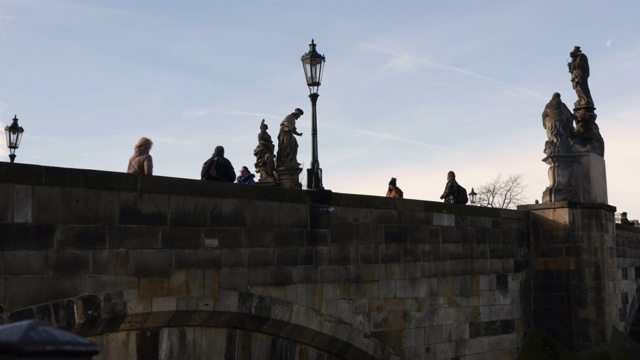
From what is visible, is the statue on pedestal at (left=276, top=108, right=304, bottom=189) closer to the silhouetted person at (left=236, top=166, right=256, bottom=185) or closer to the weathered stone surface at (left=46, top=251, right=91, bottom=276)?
the silhouetted person at (left=236, top=166, right=256, bottom=185)

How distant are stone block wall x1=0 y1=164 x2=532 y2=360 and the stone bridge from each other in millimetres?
19

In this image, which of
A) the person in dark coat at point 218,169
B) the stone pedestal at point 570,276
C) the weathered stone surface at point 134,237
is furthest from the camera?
the stone pedestal at point 570,276

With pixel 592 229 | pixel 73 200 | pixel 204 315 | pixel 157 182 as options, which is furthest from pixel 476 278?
pixel 73 200

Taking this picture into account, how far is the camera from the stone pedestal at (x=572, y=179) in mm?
16812

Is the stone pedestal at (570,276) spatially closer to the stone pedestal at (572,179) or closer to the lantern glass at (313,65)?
the stone pedestal at (572,179)

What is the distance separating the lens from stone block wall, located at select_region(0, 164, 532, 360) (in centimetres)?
768

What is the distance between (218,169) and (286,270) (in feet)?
5.41

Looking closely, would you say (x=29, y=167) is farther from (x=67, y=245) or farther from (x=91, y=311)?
(x=91, y=311)

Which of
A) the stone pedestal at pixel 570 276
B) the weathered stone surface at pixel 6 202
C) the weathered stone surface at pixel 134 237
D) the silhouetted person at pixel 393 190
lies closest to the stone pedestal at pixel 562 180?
the stone pedestal at pixel 570 276

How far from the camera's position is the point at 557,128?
1705 centimetres

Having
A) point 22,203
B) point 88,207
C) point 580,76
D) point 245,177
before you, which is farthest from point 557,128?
point 22,203

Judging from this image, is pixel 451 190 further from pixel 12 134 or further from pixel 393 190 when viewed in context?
pixel 12 134

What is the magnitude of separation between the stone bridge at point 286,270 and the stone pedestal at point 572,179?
36 cm

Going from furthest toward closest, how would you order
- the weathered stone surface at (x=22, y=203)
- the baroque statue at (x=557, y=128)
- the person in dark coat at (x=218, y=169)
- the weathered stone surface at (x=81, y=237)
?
the baroque statue at (x=557, y=128), the person in dark coat at (x=218, y=169), the weathered stone surface at (x=81, y=237), the weathered stone surface at (x=22, y=203)
